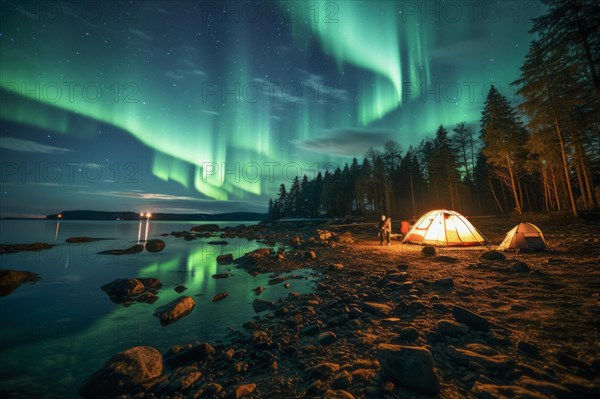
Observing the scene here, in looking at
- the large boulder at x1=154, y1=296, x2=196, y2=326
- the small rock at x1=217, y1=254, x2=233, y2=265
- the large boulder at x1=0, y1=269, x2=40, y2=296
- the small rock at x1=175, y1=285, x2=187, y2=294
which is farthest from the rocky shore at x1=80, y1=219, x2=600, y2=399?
the large boulder at x1=0, y1=269, x2=40, y2=296

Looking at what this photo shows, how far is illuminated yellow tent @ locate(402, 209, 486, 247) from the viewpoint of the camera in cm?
1265

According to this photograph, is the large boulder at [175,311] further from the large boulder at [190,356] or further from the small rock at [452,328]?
the small rock at [452,328]

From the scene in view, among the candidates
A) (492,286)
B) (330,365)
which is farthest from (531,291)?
(330,365)

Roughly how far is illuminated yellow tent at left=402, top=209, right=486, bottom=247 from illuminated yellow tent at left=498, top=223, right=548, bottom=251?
1.50 meters

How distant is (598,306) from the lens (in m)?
4.64

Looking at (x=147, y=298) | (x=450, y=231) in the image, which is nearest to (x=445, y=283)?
(x=450, y=231)

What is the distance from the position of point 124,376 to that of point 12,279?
13268mm

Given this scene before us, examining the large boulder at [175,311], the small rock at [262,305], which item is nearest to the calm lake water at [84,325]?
the large boulder at [175,311]

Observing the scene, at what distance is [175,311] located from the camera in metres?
6.42

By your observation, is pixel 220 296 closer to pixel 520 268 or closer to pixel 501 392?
pixel 501 392

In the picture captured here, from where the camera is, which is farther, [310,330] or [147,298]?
[147,298]

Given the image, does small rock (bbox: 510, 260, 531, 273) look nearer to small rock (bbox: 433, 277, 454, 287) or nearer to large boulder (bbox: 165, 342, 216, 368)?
small rock (bbox: 433, 277, 454, 287)

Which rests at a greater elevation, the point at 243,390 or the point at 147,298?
the point at 243,390

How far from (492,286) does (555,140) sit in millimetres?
22575
